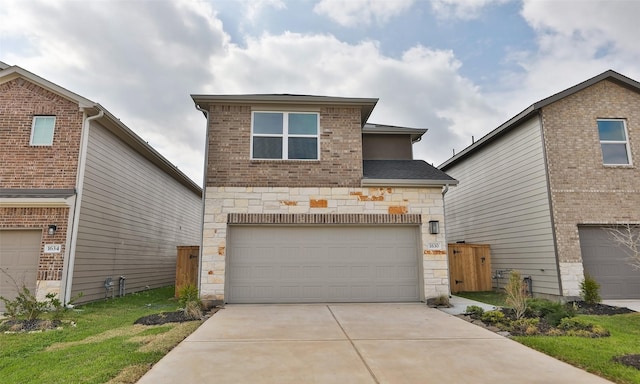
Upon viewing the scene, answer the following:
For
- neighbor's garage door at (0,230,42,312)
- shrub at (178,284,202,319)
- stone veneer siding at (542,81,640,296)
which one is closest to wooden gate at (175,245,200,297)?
shrub at (178,284,202,319)

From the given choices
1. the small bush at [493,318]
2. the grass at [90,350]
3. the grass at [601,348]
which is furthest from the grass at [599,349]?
the grass at [90,350]

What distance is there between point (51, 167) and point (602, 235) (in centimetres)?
1536

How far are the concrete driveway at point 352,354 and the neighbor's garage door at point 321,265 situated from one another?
2.00 meters

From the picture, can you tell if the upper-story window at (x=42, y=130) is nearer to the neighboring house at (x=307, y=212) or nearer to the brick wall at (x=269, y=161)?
the neighboring house at (x=307, y=212)

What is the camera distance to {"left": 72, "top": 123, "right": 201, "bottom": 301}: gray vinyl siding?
9984 mm

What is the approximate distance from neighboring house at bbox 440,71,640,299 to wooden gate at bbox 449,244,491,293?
37.3 inches

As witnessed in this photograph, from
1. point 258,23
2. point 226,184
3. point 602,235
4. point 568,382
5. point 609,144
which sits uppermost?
point 258,23

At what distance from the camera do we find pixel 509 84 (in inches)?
636

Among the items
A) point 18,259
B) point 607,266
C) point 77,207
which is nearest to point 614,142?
point 607,266

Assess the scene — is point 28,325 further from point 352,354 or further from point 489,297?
point 489,297

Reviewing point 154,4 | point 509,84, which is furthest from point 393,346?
point 509,84

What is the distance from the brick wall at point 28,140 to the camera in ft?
30.9

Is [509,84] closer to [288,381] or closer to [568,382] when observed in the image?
[568,382]

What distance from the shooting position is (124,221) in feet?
40.1
